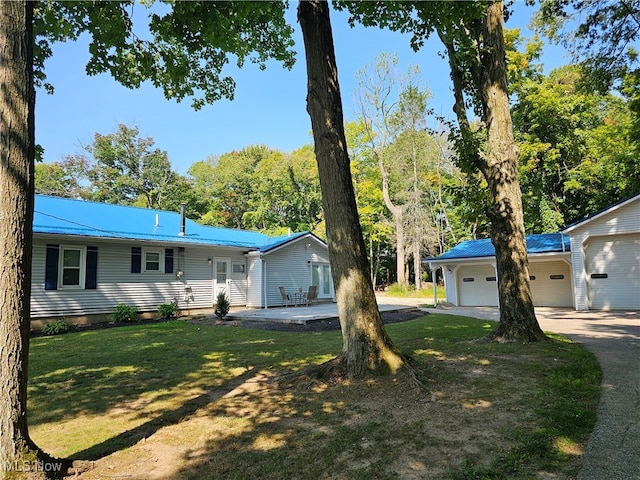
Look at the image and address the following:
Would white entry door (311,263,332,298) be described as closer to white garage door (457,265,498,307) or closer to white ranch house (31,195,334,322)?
white ranch house (31,195,334,322)

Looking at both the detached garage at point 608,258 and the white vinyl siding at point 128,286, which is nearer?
the white vinyl siding at point 128,286

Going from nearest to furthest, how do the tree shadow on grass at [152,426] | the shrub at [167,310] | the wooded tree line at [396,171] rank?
the tree shadow on grass at [152,426] → the shrub at [167,310] → the wooded tree line at [396,171]

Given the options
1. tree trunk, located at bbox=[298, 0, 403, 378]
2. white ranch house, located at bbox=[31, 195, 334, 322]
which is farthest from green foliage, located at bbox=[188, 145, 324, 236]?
tree trunk, located at bbox=[298, 0, 403, 378]

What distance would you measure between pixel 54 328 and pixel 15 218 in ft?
35.2

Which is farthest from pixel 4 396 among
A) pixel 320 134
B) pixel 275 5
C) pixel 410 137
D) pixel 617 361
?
pixel 410 137

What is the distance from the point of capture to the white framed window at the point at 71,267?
1255cm

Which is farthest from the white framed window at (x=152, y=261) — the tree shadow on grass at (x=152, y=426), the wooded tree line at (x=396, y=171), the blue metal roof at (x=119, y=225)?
the wooded tree line at (x=396, y=171)

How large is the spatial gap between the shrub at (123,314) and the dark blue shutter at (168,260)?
85.8 inches

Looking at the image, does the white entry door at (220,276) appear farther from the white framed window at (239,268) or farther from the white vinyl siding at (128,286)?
the white framed window at (239,268)

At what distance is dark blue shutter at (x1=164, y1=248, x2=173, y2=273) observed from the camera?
1537 centimetres

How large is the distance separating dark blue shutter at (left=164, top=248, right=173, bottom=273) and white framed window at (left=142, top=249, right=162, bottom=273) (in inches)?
7.9

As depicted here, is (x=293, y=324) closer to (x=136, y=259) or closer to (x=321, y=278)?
(x=136, y=259)

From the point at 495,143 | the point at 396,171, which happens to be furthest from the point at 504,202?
the point at 396,171

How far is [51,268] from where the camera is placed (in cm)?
1222
